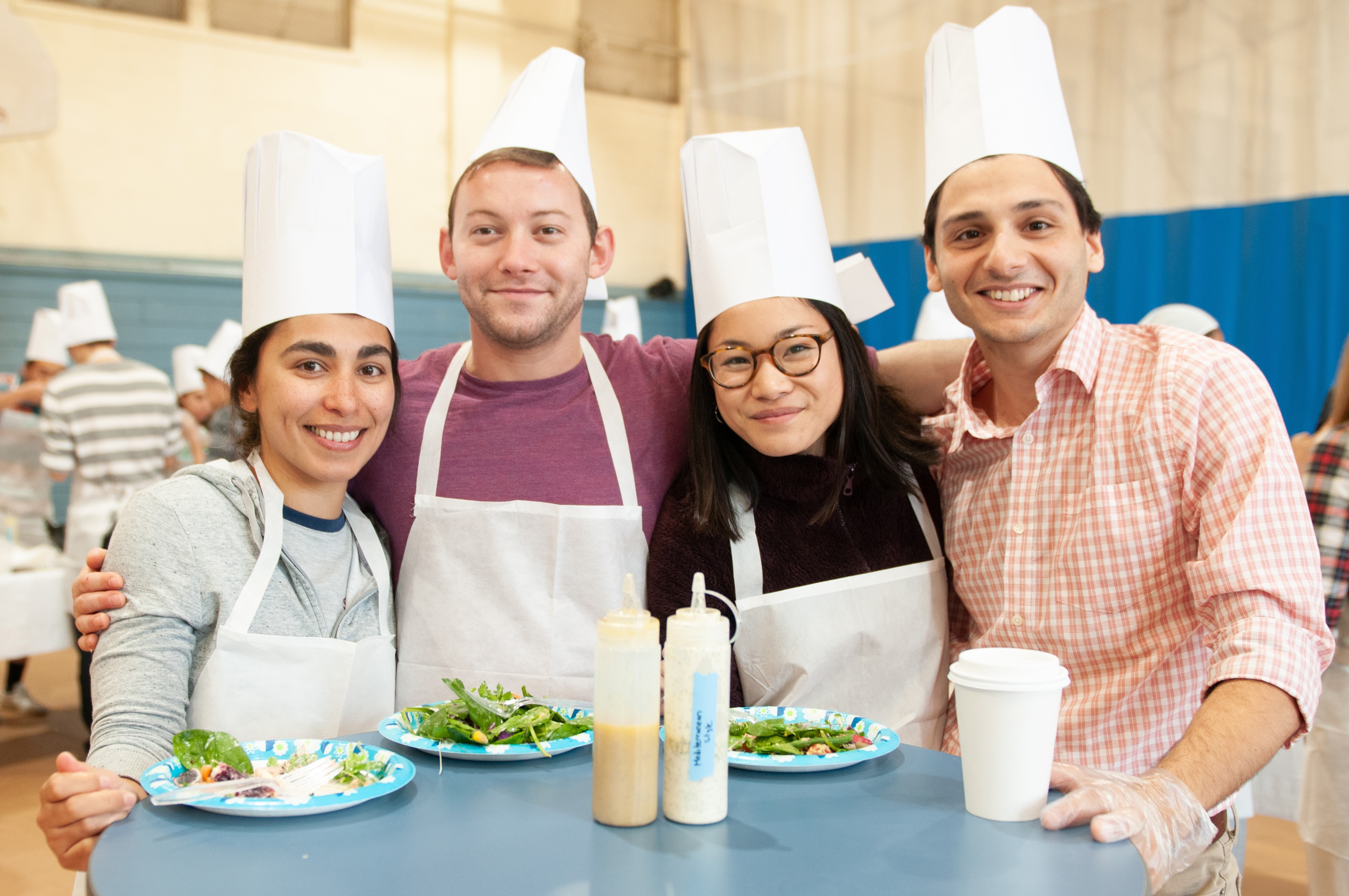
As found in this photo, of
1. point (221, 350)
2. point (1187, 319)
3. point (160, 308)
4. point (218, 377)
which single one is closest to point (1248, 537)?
point (1187, 319)

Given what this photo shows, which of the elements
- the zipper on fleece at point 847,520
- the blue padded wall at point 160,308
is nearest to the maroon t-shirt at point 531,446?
the zipper on fleece at point 847,520

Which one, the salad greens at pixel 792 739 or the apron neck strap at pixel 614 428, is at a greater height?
the apron neck strap at pixel 614 428

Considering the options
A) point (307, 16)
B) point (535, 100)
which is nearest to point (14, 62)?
point (535, 100)

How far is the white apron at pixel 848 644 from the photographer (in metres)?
1.79

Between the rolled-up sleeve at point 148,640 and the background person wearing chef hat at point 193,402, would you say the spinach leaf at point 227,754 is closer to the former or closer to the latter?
the rolled-up sleeve at point 148,640

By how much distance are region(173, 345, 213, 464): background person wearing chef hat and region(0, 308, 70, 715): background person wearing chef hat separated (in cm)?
78

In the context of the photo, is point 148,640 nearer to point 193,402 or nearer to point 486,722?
point 486,722

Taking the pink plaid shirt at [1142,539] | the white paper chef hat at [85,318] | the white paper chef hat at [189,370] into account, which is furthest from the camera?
the white paper chef hat at [189,370]

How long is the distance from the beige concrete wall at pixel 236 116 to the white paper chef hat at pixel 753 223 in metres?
6.37

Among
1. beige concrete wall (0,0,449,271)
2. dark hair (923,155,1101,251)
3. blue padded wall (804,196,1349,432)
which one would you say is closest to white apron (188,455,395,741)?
dark hair (923,155,1101,251)

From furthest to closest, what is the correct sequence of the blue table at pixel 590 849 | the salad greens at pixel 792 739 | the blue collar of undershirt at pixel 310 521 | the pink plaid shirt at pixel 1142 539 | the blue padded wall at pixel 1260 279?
the blue padded wall at pixel 1260 279 → the blue collar of undershirt at pixel 310 521 → the pink plaid shirt at pixel 1142 539 → the salad greens at pixel 792 739 → the blue table at pixel 590 849

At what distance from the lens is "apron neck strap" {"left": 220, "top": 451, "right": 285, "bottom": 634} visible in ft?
5.27

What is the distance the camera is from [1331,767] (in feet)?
7.63

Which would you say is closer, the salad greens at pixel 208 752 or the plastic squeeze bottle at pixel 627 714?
the plastic squeeze bottle at pixel 627 714
